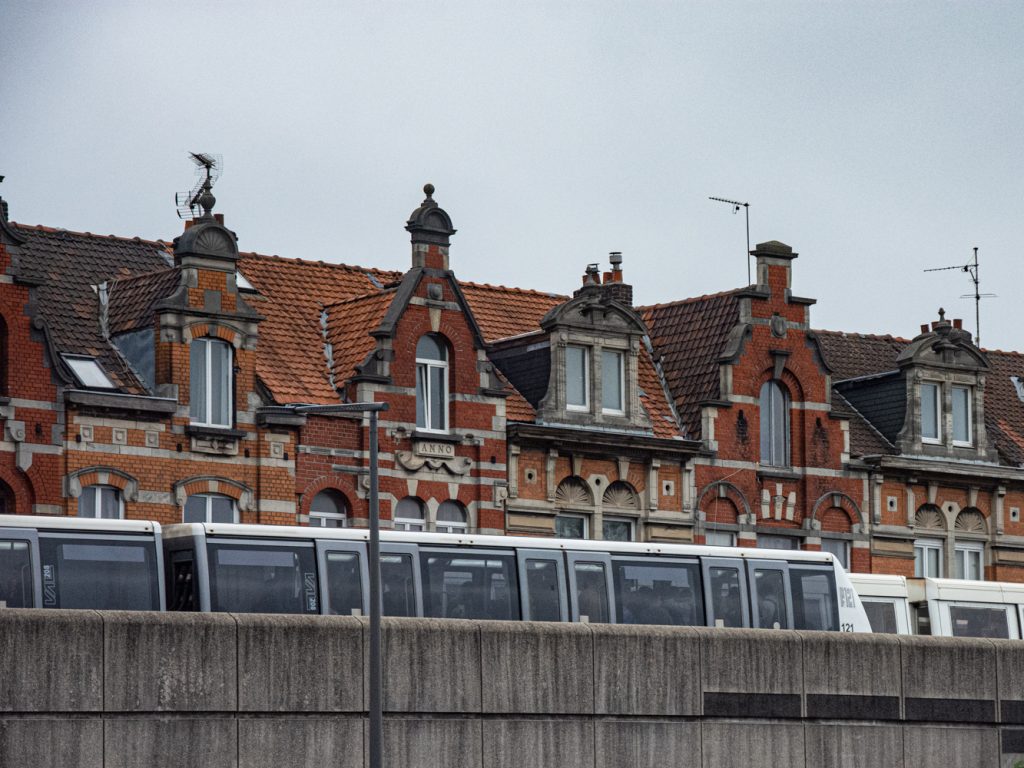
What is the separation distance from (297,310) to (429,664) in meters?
18.2

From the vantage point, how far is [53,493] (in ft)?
136

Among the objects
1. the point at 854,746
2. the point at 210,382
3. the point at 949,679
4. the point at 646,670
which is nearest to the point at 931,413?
the point at 210,382

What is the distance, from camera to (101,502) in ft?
139

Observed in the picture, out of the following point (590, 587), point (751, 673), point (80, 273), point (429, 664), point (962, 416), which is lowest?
point (751, 673)

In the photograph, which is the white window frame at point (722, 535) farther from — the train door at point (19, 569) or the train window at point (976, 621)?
the train door at point (19, 569)

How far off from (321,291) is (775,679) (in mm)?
18032

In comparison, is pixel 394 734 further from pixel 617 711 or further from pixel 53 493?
pixel 53 493

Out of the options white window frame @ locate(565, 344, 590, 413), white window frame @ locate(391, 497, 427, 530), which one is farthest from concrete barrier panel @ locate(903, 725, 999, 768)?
white window frame @ locate(565, 344, 590, 413)

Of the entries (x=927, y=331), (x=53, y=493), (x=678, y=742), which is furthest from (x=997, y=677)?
(x=927, y=331)

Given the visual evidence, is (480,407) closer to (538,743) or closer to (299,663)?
(538,743)

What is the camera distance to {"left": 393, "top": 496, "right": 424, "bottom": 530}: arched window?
46.2 meters

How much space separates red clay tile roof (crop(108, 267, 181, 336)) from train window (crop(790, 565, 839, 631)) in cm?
1234

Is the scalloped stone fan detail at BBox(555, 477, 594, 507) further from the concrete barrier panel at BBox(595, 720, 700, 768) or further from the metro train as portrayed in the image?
the concrete barrier panel at BBox(595, 720, 700, 768)

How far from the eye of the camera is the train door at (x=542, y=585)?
37.6 meters
